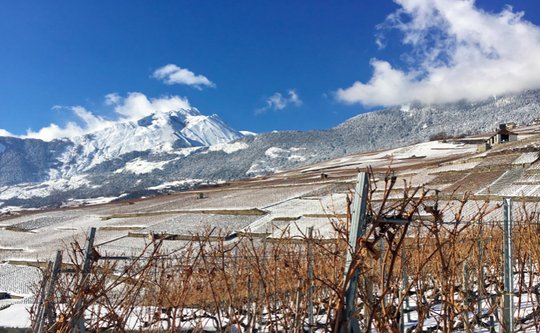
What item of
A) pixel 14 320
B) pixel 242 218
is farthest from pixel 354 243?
pixel 242 218

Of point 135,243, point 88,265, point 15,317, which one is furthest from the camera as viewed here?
point 135,243

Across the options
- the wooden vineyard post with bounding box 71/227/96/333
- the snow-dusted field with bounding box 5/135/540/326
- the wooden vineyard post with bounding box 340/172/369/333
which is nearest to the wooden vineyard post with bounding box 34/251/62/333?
the wooden vineyard post with bounding box 71/227/96/333

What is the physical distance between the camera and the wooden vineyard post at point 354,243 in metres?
2.13

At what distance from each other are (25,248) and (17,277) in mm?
11133

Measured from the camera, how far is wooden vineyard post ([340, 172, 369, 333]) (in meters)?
2.13

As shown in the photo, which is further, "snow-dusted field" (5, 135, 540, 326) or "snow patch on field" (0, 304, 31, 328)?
"snow-dusted field" (5, 135, 540, 326)

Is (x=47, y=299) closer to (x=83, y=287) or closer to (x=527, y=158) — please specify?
(x=83, y=287)

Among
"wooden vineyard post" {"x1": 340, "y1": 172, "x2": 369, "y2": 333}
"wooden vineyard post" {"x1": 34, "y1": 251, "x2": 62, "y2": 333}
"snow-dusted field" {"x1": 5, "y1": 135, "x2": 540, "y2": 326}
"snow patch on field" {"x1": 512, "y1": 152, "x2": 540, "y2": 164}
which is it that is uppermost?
"snow patch on field" {"x1": 512, "y1": 152, "x2": 540, "y2": 164}

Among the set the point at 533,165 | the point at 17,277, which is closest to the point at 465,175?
the point at 533,165

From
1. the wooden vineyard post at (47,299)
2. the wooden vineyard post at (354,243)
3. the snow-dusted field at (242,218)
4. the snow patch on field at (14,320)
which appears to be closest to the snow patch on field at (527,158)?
the snow-dusted field at (242,218)

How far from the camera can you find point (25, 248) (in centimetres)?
3247

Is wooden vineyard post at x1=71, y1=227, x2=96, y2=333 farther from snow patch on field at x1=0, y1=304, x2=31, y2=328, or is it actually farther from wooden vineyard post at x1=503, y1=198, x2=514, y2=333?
snow patch on field at x1=0, y1=304, x2=31, y2=328

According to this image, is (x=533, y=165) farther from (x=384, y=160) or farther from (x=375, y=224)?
(x=384, y=160)

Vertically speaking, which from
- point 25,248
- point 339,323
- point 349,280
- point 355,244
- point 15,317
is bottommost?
point 25,248
